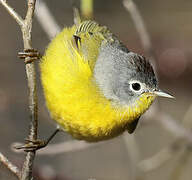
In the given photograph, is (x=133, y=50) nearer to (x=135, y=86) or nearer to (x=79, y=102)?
(x=135, y=86)

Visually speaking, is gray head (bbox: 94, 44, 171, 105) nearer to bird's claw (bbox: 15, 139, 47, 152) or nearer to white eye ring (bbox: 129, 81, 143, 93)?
white eye ring (bbox: 129, 81, 143, 93)

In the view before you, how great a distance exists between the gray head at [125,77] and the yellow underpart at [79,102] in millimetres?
45

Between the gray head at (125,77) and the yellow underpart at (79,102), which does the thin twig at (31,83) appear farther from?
the gray head at (125,77)

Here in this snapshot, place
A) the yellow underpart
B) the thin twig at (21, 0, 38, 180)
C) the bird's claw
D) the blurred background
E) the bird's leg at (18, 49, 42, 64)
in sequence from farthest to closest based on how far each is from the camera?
the blurred background < the yellow underpart < the bird's claw < the bird's leg at (18, 49, 42, 64) < the thin twig at (21, 0, 38, 180)

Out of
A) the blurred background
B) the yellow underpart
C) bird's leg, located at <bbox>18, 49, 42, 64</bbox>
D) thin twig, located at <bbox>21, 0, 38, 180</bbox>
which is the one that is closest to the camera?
thin twig, located at <bbox>21, 0, 38, 180</bbox>

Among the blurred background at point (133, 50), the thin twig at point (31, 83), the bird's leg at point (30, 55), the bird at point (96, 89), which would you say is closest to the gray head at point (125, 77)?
the bird at point (96, 89)

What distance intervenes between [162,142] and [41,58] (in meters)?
5.05

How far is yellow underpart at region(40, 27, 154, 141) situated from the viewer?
2945mm

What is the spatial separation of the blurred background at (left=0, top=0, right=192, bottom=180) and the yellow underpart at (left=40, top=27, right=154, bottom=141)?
329 cm

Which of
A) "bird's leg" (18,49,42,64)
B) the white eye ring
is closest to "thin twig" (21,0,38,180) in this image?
"bird's leg" (18,49,42,64)

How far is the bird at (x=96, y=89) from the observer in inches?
116

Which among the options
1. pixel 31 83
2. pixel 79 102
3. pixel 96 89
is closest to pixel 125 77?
pixel 96 89

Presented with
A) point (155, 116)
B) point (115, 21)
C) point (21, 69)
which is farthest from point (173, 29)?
point (155, 116)

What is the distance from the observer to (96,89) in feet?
9.95
